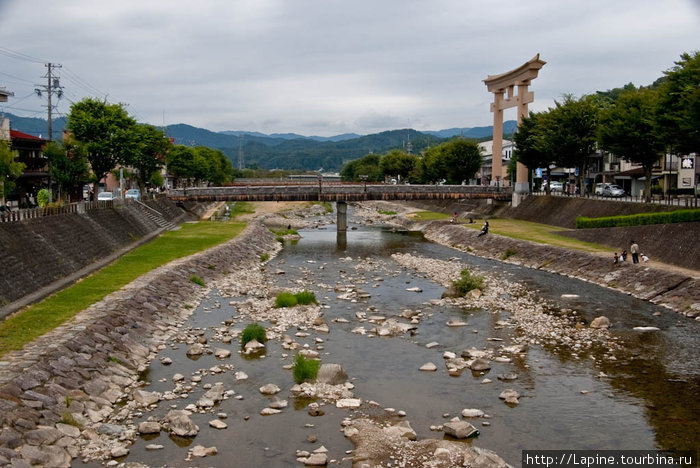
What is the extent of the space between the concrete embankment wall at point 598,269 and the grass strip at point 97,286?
94.3 feet

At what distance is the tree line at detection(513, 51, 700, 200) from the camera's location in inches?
1890

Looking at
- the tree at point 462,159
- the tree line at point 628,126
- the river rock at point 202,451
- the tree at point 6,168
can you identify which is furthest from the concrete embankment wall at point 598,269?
the tree at point 462,159

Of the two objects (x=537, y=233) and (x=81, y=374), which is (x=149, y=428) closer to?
(x=81, y=374)

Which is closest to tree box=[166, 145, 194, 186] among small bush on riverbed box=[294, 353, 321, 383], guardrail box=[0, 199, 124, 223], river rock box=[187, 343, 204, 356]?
guardrail box=[0, 199, 124, 223]

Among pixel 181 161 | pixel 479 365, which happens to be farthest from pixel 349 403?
pixel 181 161

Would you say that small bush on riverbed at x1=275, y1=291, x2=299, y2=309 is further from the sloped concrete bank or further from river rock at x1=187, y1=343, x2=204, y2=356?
river rock at x1=187, y1=343, x2=204, y2=356

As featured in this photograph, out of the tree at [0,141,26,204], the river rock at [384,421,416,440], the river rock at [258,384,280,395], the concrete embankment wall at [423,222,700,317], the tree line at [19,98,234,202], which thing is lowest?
the river rock at [384,421,416,440]

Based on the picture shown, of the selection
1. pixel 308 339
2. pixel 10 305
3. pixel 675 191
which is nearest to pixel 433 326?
pixel 308 339

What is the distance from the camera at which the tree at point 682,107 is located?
44.4 m

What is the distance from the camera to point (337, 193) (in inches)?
3369

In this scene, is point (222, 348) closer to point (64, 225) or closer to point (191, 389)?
point (191, 389)

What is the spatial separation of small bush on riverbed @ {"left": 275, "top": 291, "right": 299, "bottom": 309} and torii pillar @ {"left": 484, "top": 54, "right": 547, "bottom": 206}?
5964cm

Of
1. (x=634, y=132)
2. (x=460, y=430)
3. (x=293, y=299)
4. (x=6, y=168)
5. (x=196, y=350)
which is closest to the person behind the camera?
(x=460, y=430)

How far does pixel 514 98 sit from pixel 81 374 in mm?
84223
